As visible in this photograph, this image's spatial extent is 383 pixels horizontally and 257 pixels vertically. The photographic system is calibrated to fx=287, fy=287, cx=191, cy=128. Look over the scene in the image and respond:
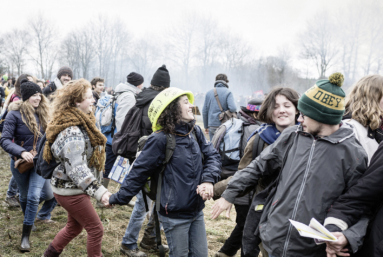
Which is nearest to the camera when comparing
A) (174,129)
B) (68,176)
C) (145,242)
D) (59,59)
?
(174,129)

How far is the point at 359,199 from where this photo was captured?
1.68 m

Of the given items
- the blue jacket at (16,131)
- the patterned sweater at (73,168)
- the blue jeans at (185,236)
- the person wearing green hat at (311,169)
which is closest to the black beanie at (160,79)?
the patterned sweater at (73,168)

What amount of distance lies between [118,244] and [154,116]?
2.34m

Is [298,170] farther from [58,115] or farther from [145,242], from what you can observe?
[145,242]

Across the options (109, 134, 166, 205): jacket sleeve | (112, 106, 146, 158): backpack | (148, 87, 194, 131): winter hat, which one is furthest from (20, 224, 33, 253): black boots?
(148, 87, 194, 131): winter hat

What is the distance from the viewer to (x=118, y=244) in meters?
4.01

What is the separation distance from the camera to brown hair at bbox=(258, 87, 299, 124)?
8.96 ft

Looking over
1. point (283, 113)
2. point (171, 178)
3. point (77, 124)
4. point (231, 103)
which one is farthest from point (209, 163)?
point (231, 103)

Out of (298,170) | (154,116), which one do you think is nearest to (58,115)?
(154,116)

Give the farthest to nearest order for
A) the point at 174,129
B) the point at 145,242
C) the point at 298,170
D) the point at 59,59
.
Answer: the point at 59,59, the point at 145,242, the point at 174,129, the point at 298,170

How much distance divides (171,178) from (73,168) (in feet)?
3.15

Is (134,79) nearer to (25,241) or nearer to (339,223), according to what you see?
(25,241)

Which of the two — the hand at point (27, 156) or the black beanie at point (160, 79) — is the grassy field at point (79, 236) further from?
the black beanie at point (160, 79)

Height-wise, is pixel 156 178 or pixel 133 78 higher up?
pixel 133 78
